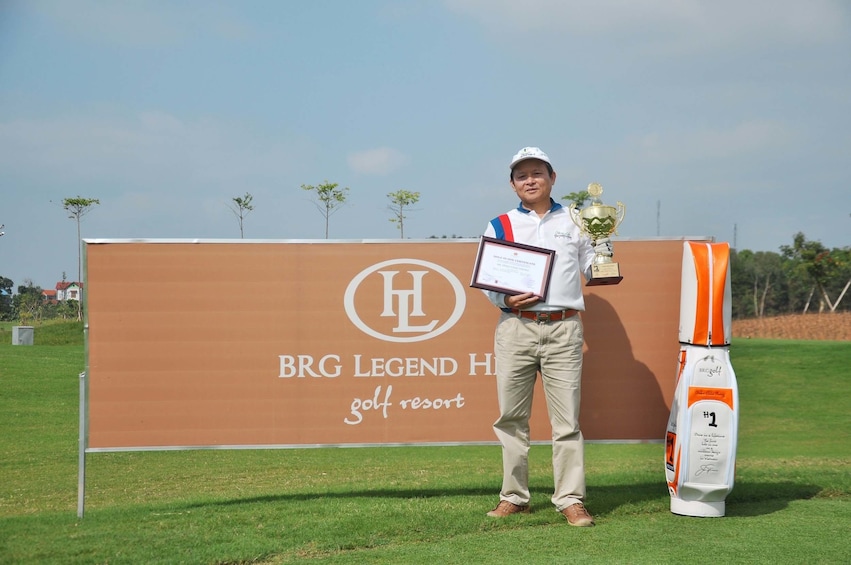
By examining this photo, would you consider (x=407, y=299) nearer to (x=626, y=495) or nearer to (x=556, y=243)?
(x=556, y=243)

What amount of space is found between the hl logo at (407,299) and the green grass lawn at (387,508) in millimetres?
967

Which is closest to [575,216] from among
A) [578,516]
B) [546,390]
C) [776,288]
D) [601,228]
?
[601,228]

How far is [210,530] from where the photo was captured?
13.6 ft

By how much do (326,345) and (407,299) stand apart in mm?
545

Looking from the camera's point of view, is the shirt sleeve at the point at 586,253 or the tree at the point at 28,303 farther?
the tree at the point at 28,303

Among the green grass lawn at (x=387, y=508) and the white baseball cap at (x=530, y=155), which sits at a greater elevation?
the white baseball cap at (x=530, y=155)

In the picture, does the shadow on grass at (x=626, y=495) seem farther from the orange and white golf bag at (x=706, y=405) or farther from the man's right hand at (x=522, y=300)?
the man's right hand at (x=522, y=300)

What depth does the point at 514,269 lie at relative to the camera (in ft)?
14.0

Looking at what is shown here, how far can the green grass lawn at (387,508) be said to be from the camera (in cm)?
376

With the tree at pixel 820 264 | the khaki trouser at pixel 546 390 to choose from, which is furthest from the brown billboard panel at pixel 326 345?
the tree at pixel 820 264

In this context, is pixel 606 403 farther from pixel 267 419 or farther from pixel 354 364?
pixel 267 419

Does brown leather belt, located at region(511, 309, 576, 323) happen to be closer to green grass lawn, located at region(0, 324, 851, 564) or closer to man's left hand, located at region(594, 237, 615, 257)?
man's left hand, located at region(594, 237, 615, 257)

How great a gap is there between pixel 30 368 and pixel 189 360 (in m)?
10.7

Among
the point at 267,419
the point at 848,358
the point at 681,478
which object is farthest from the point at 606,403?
the point at 848,358
